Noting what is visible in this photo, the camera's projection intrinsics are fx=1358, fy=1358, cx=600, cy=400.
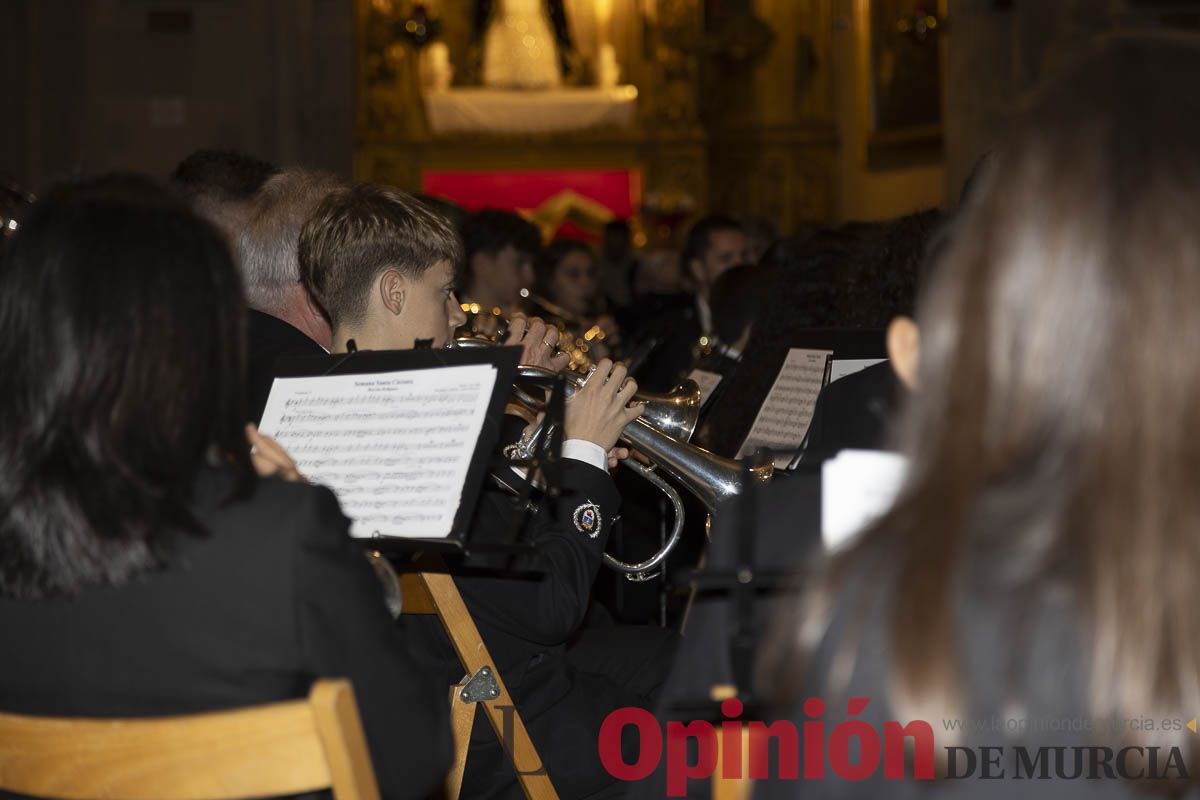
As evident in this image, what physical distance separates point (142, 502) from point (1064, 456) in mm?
1006

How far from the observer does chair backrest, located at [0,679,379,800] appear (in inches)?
56.1

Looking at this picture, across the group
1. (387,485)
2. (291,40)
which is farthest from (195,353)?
(291,40)

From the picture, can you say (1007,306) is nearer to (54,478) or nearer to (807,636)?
(807,636)

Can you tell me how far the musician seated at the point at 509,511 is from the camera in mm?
2471

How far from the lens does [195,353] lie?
5.12 ft

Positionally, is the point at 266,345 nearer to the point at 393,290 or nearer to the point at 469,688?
the point at 393,290

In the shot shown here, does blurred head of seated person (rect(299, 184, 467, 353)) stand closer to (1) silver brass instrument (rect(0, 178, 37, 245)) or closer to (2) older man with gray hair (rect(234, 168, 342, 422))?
(2) older man with gray hair (rect(234, 168, 342, 422))

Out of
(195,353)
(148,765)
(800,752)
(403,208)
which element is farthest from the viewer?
(403,208)

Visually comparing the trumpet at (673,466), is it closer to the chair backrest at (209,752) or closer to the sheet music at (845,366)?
the sheet music at (845,366)

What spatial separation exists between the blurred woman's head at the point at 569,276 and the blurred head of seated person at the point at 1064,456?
234 inches

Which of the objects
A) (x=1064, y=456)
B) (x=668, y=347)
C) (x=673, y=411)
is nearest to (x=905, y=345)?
(x=1064, y=456)

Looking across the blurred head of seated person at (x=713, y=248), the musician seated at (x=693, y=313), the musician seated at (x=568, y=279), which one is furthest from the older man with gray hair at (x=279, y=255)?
the musician seated at (x=568, y=279)

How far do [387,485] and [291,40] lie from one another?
8498 millimetres

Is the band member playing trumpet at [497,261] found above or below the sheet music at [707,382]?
above
